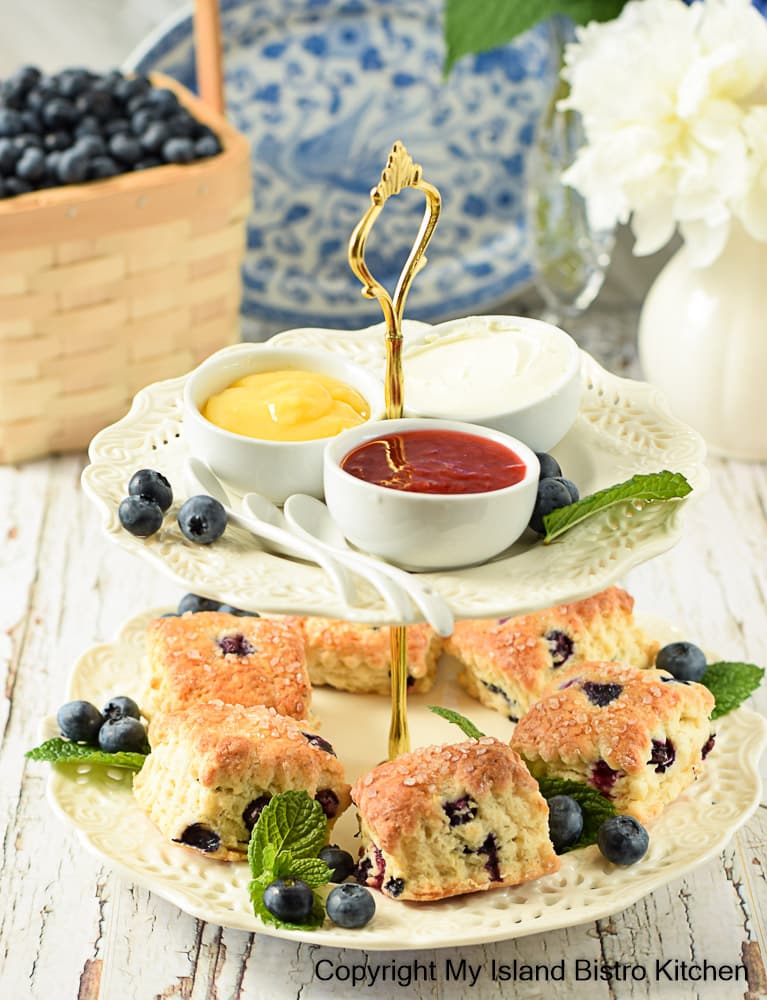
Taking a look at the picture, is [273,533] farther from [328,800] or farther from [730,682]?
[730,682]

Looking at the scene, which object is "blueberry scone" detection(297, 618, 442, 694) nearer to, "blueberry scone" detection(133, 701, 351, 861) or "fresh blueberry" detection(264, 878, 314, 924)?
"blueberry scone" detection(133, 701, 351, 861)

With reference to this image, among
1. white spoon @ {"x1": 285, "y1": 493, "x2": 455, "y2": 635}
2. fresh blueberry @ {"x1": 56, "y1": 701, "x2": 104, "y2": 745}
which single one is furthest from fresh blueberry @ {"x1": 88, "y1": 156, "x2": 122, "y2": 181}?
white spoon @ {"x1": 285, "y1": 493, "x2": 455, "y2": 635}

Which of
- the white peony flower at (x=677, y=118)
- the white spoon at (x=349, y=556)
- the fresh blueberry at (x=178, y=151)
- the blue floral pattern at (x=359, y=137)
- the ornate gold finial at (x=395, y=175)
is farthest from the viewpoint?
the blue floral pattern at (x=359, y=137)

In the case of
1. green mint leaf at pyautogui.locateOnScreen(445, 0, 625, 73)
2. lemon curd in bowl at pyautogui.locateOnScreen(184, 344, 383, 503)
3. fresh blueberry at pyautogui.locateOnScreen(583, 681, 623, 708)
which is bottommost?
fresh blueberry at pyautogui.locateOnScreen(583, 681, 623, 708)

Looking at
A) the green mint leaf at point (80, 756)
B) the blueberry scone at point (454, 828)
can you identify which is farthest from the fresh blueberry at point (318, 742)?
the green mint leaf at point (80, 756)

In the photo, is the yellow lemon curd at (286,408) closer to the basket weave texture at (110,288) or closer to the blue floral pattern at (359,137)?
the basket weave texture at (110,288)

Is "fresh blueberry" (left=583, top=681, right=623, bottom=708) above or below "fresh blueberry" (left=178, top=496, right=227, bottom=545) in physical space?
below

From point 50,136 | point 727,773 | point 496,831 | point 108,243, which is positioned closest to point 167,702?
point 496,831
